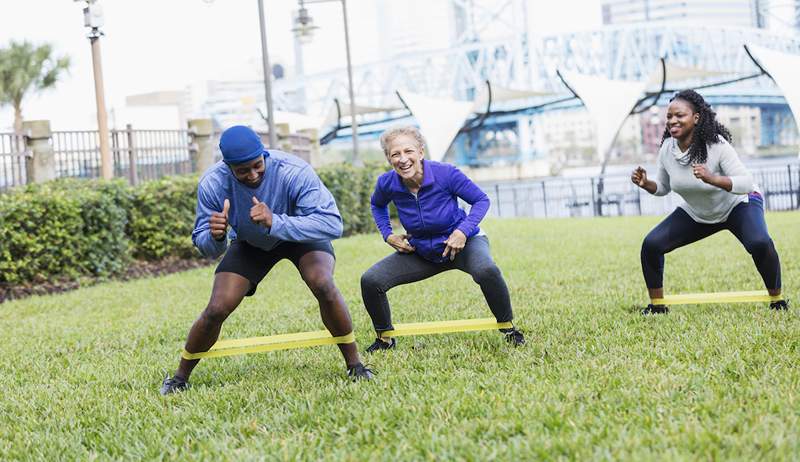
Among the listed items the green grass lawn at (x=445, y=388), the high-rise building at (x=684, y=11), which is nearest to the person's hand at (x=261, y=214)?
the green grass lawn at (x=445, y=388)

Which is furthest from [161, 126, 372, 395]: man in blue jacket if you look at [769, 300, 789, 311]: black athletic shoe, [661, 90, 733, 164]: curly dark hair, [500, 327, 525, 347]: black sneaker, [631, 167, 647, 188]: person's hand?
[769, 300, 789, 311]: black athletic shoe

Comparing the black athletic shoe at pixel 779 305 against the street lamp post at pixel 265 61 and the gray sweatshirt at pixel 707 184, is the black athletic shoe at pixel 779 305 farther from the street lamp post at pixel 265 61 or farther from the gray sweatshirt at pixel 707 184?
the street lamp post at pixel 265 61

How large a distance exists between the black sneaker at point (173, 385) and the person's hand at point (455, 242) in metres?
1.67

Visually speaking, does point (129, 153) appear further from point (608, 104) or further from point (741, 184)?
point (608, 104)

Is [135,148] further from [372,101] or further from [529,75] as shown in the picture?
[372,101]

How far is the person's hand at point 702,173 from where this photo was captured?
5609 millimetres

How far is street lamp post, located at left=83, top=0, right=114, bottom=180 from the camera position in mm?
14039

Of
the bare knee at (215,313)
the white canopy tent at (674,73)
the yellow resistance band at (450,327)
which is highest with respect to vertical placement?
the white canopy tent at (674,73)

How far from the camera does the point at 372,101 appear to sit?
103 meters

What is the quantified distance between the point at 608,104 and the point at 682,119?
3416 cm

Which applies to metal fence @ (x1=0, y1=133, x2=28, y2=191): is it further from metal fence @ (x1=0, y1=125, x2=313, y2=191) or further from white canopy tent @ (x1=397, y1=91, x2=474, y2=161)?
white canopy tent @ (x1=397, y1=91, x2=474, y2=161)

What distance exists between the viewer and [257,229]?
478 centimetres

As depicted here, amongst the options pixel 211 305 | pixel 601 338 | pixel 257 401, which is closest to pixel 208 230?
pixel 211 305

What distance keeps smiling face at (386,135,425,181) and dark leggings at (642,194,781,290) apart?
78.4 inches
